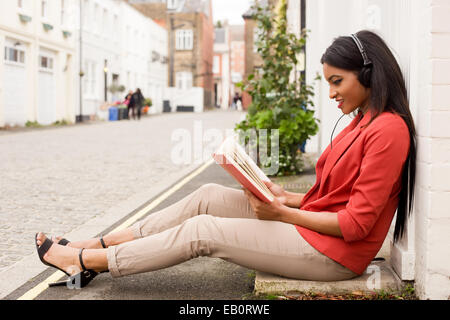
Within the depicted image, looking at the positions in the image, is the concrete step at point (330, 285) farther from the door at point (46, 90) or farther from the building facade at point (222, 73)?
the building facade at point (222, 73)

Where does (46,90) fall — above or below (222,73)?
below

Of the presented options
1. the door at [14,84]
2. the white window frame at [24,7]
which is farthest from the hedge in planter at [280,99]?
the white window frame at [24,7]

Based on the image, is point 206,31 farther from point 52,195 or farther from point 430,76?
point 430,76

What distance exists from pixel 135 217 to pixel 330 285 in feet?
10.6

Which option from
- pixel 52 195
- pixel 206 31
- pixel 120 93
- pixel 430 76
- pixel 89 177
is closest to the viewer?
pixel 430 76

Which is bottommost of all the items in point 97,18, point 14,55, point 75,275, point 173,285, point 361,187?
point 173,285

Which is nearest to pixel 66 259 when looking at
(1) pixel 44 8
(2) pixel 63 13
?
(1) pixel 44 8

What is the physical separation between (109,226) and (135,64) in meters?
39.8

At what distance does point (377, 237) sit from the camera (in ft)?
10.2

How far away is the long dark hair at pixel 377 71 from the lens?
301 centimetres

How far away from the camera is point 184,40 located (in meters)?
63.1

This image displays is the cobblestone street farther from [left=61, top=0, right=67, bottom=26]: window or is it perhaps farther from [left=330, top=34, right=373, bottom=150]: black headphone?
[left=61, top=0, right=67, bottom=26]: window

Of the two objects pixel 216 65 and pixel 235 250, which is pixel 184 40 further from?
pixel 235 250
